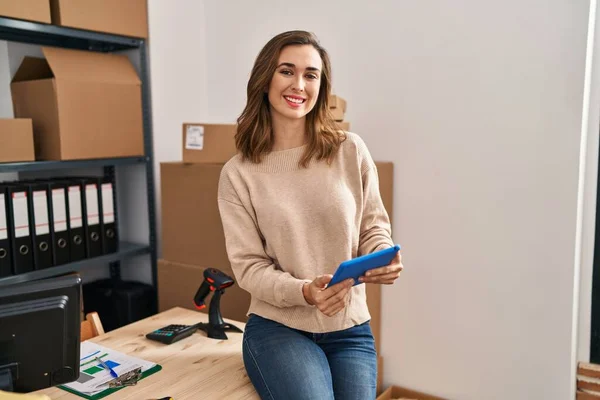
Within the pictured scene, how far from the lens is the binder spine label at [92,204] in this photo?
87.9 inches

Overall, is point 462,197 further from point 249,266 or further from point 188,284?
point 188,284

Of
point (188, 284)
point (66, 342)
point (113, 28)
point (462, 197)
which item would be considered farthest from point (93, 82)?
point (462, 197)

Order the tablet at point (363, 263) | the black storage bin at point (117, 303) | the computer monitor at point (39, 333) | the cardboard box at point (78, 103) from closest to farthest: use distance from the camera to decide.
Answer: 1. the computer monitor at point (39, 333)
2. the tablet at point (363, 263)
3. the cardboard box at point (78, 103)
4. the black storage bin at point (117, 303)

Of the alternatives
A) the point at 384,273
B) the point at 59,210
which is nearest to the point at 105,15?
the point at 59,210

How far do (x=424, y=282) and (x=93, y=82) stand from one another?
1.56 metres

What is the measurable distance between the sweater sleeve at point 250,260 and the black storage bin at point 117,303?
111cm

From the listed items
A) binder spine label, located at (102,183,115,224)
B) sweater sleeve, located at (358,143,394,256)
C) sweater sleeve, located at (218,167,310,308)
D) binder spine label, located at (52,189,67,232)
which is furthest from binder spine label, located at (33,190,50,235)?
sweater sleeve, located at (358,143,394,256)

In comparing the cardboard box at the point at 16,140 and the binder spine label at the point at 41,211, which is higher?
the cardboard box at the point at 16,140

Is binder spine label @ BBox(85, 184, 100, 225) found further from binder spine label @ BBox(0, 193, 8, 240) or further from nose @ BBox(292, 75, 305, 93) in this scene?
nose @ BBox(292, 75, 305, 93)

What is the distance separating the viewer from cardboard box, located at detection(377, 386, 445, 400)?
6.86ft

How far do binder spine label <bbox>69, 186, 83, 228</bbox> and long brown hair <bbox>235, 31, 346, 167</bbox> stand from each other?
0.99 m

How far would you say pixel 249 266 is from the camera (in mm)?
1431

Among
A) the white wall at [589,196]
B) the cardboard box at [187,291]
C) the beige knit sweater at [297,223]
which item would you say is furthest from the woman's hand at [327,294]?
the white wall at [589,196]

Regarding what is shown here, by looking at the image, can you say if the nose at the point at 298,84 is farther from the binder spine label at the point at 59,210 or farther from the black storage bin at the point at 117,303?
the black storage bin at the point at 117,303
